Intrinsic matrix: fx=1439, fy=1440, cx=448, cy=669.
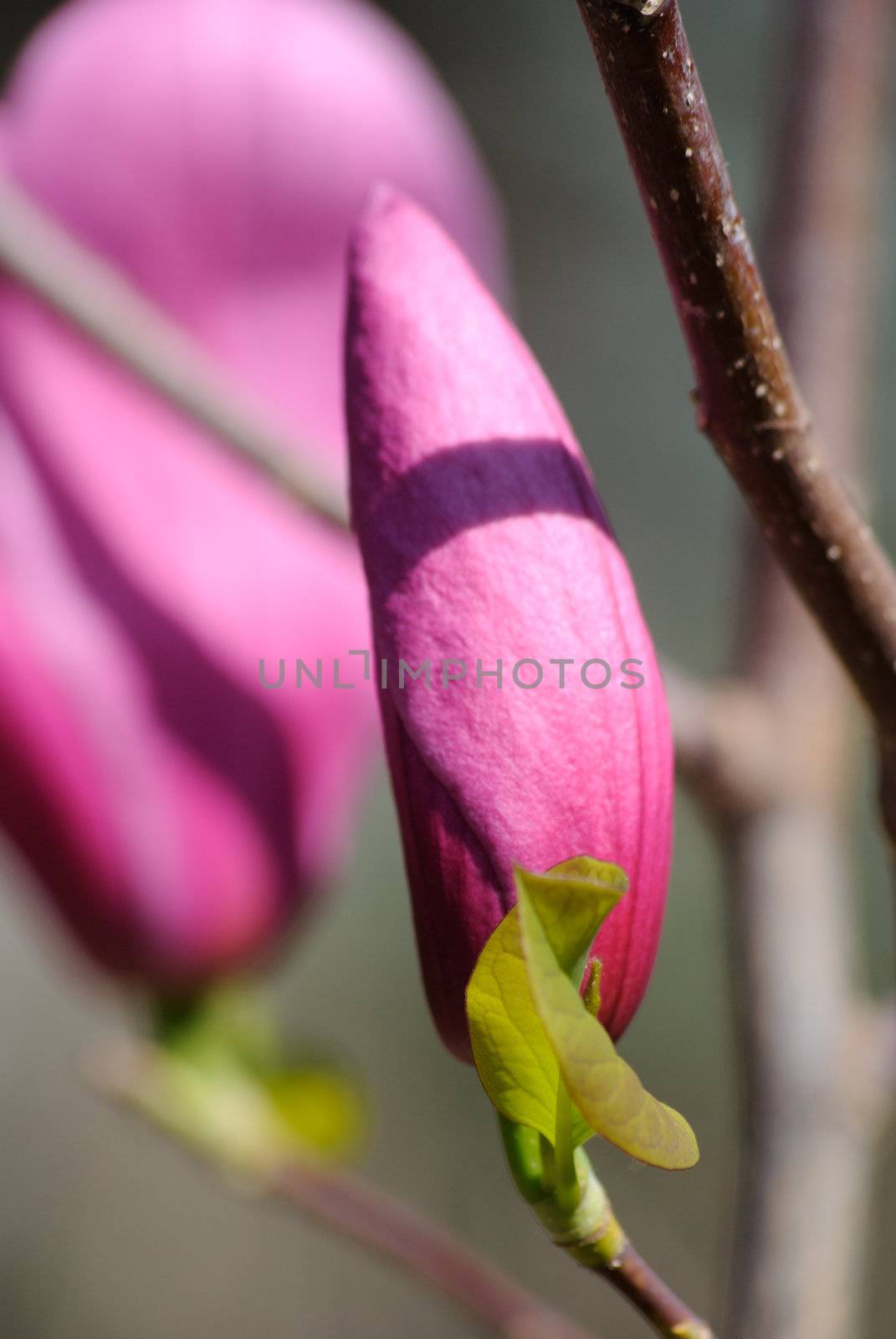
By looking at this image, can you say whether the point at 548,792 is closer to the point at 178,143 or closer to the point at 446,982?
the point at 446,982

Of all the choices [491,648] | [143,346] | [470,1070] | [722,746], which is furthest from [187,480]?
[470,1070]

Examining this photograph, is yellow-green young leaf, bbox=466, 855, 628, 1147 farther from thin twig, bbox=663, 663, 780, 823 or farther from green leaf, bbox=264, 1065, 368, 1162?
green leaf, bbox=264, 1065, 368, 1162

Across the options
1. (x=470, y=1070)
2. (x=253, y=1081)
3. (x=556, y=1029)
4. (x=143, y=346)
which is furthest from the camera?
(x=470, y=1070)

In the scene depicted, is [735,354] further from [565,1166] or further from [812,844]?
[812,844]

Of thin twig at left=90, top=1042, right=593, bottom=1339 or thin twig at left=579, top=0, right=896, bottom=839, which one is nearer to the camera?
thin twig at left=579, top=0, right=896, bottom=839

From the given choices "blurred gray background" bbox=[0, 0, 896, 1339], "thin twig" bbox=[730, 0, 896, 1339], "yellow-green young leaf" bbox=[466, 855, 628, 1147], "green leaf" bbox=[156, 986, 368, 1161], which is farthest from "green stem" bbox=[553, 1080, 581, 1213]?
"blurred gray background" bbox=[0, 0, 896, 1339]

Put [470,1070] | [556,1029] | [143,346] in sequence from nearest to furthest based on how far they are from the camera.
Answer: [556,1029] < [143,346] < [470,1070]
